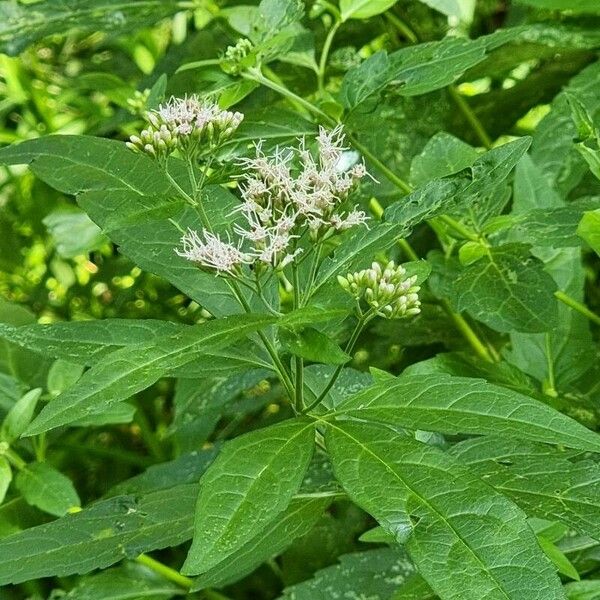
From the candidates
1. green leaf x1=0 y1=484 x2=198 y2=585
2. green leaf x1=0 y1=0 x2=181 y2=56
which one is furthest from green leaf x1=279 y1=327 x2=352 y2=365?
green leaf x1=0 y1=0 x2=181 y2=56

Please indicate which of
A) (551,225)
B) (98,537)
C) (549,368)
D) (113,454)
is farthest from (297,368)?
(113,454)

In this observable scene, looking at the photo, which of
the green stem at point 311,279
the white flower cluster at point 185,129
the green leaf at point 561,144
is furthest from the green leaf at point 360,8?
the green stem at point 311,279

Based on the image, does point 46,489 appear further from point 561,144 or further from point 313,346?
point 561,144

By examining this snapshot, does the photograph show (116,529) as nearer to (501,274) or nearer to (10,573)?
(10,573)

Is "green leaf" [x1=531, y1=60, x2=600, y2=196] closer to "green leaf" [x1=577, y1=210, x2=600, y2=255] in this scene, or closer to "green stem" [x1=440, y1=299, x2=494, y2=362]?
"green stem" [x1=440, y1=299, x2=494, y2=362]

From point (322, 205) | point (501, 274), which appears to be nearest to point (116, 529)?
point (322, 205)
